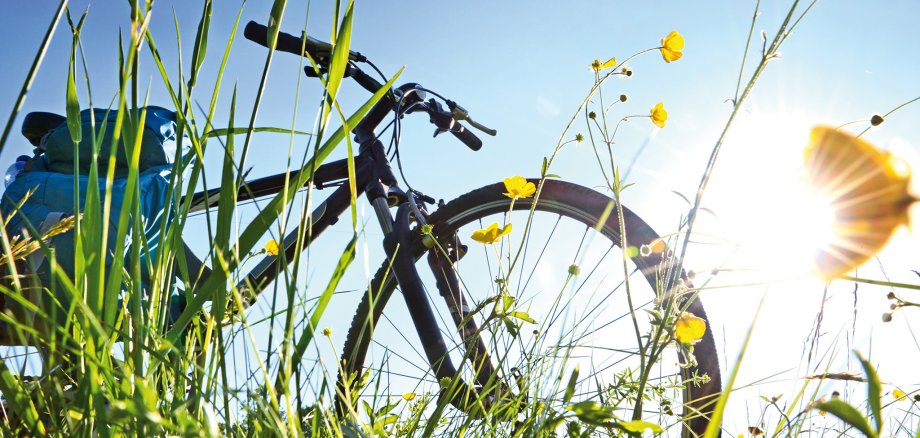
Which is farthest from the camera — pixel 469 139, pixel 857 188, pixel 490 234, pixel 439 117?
pixel 469 139

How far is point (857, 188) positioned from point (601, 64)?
0.66m

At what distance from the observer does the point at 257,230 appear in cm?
45

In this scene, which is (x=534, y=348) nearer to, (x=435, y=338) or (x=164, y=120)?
(x=435, y=338)

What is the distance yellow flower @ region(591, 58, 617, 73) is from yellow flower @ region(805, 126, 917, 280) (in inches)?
22.4

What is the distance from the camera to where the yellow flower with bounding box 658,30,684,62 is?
0.85 metres

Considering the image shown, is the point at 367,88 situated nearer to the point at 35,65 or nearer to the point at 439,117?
the point at 439,117

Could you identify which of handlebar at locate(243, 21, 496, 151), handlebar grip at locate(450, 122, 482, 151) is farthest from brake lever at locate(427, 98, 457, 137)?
handlebar grip at locate(450, 122, 482, 151)

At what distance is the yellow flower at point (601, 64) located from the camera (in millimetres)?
798

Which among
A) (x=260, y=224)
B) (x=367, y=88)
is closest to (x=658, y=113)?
(x=260, y=224)

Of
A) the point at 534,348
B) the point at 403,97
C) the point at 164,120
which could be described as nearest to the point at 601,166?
the point at 534,348

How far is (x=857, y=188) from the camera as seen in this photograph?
0.73 ft

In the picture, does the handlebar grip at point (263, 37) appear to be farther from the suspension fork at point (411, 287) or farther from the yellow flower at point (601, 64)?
the yellow flower at point (601, 64)

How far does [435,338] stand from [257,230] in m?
0.94

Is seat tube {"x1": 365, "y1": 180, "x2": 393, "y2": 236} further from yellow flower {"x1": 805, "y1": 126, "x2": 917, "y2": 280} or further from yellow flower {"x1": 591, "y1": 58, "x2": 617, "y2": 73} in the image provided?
yellow flower {"x1": 805, "y1": 126, "x2": 917, "y2": 280}
